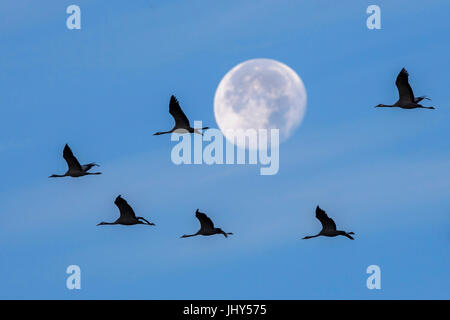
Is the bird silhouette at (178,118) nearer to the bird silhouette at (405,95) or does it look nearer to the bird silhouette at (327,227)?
the bird silhouette at (327,227)

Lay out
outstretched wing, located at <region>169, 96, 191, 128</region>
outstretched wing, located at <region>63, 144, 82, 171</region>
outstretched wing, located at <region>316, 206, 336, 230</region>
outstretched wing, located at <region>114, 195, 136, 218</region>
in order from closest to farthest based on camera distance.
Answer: outstretched wing, located at <region>316, 206, 336, 230</region>
outstretched wing, located at <region>169, 96, 191, 128</region>
outstretched wing, located at <region>114, 195, 136, 218</region>
outstretched wing, located at <region>63, 144, 82, 171</region>

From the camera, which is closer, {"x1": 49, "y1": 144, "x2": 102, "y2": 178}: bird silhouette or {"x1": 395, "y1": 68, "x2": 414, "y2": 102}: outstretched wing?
{"x1": 395, "y1": 68, "x2": 414, "y2": 102}: outstretched wing

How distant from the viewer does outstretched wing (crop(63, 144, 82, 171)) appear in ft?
217

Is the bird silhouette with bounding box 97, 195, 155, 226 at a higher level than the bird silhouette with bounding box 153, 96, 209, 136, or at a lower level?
lower

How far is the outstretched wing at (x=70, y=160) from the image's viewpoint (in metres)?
Answer: 66.1

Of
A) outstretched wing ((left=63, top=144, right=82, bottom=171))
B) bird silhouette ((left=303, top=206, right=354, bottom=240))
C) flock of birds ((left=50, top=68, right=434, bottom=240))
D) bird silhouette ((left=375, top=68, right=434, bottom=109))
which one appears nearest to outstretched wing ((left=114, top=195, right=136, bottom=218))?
flock of birds ((left=50, top=68, right=434, bottom=240))

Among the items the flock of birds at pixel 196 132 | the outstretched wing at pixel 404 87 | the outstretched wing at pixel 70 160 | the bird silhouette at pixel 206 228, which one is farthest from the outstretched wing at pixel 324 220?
the outstretched wing at pixel 70 160

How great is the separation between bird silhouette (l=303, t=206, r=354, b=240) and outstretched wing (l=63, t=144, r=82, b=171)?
43.9ft

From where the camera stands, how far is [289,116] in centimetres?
6569

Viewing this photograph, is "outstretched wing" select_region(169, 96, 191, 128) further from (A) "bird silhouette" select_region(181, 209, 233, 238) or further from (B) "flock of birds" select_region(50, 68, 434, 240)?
(A) "bird silhouette" select_region(181, 209, 233, 238)
